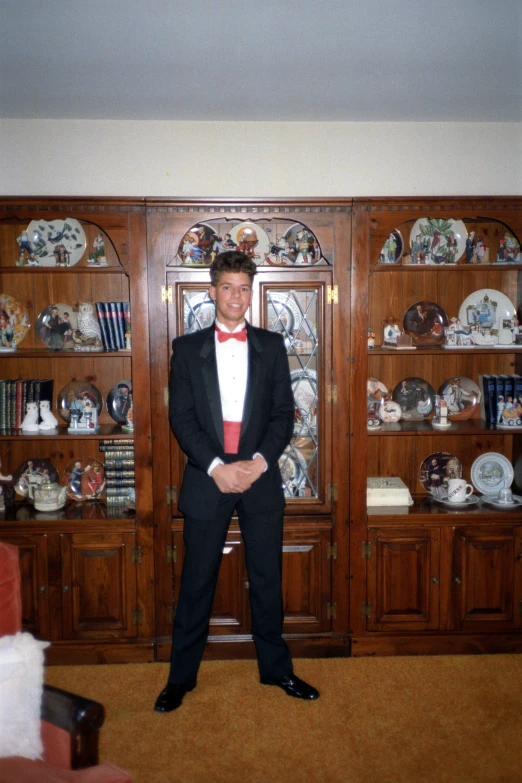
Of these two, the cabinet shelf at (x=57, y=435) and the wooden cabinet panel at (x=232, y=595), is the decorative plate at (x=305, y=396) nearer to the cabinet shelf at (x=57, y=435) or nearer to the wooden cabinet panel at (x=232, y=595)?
the wooden cabinet panel at (x=232, y=595)

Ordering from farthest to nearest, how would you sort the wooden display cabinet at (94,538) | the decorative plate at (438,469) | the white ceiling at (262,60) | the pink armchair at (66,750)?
1. the decorative plate at (438,469)
2. the wooden display cabinet at (94,538)
3. the white ceiling at (262,60)
4. the pink armchair at (66,750)

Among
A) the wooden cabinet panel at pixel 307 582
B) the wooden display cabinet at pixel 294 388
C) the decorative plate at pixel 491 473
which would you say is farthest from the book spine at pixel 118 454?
the decorative plate at pixel 491 473

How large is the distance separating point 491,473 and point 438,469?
0.88 ft

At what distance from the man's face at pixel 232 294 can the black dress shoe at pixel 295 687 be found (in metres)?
1.55

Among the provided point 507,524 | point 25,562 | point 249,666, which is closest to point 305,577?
point 249,666

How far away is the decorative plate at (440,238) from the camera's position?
10.6ft

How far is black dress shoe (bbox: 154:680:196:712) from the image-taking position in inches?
105

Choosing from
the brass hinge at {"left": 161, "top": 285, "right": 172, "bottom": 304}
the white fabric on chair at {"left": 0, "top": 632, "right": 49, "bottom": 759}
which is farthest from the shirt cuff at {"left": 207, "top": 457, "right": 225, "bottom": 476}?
the white fabric on chair at {"left": 0, "top": 632, "right": 49, "bottom": 759}

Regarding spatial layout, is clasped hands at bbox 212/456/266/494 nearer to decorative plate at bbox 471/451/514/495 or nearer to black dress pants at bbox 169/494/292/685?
black dress pants at bbox 169/494/292/685

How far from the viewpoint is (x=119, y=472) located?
3156 mm

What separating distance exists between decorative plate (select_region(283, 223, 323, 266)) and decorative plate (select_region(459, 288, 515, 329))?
0.86m

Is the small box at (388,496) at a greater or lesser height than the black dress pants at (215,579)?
greater

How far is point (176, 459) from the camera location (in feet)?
9.87

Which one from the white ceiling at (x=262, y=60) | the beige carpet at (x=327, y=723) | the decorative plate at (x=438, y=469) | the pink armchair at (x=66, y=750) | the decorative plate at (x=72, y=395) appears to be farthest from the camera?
the decorative plate at (x=438, y=469)
